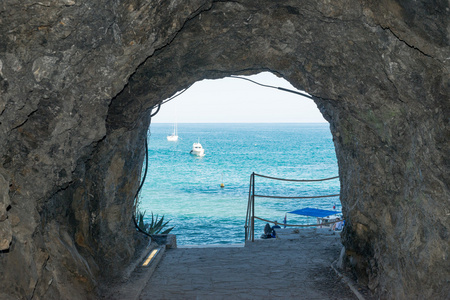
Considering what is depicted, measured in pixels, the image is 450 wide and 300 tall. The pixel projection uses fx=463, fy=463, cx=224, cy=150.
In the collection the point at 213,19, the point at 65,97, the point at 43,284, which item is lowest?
the point at 43,284

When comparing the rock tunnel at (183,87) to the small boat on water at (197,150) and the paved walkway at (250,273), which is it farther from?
the small boat on water at (197,150)

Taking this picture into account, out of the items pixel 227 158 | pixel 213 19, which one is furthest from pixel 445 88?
pixel 227 158

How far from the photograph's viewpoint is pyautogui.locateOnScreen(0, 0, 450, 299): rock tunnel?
3971 millimetres

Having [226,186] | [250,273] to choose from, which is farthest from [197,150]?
[250,273]

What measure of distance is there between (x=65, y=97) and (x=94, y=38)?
721 mm

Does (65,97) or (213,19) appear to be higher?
(213,19)

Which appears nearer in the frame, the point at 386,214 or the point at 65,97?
the point at 65,97

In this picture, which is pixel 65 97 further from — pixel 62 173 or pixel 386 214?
pixel 386 214

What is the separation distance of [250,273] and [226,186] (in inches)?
1498

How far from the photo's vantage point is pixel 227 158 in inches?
2830

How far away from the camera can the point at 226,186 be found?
4575cm

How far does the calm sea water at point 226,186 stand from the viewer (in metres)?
28.2

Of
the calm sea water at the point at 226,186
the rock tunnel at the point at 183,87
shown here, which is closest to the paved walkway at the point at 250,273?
the rock tunnel at the point at 183,87

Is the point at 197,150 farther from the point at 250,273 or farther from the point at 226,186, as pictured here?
the point at 250,273
